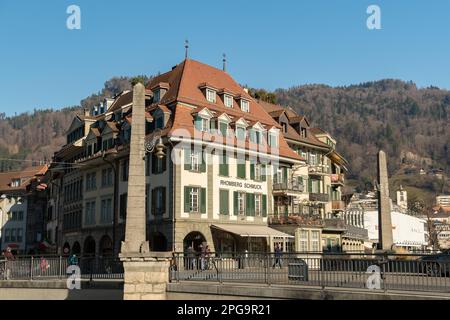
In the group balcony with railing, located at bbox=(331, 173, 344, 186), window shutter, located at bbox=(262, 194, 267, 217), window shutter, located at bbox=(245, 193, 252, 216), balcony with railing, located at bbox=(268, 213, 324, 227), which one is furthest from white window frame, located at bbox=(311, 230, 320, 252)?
balcony with railing, located at bbox=(331, 173, 344, 186)

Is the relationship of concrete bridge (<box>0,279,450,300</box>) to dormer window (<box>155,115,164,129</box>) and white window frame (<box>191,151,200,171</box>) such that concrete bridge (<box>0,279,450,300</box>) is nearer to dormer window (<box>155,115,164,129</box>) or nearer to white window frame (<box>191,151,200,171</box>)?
white window frame (<box>191,151,200,171</box>)

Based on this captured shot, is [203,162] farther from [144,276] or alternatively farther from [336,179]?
[144,276]

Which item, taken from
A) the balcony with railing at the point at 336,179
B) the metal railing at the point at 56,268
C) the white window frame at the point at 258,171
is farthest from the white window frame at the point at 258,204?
the metal railing at the point at 56,268

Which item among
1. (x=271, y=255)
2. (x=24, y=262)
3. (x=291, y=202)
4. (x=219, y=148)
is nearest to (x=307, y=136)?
(x=291, y=202)

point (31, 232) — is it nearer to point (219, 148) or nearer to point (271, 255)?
point (219, 148)

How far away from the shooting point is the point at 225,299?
60.2ft

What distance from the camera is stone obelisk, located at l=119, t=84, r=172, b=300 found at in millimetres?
Answer: 19312

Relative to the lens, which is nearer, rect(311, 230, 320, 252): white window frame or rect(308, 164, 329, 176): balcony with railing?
rect(311, 230, 320, 252): white window frame

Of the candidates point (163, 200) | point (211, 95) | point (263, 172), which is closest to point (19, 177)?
point (211, 95)

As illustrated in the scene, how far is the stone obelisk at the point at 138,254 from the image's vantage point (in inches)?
760

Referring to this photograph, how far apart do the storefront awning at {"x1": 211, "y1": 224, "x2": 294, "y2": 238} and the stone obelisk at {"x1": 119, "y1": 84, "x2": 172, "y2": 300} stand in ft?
73.7

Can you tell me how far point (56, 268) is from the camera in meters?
27.0

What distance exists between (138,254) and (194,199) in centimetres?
2281

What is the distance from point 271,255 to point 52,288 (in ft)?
33.0
